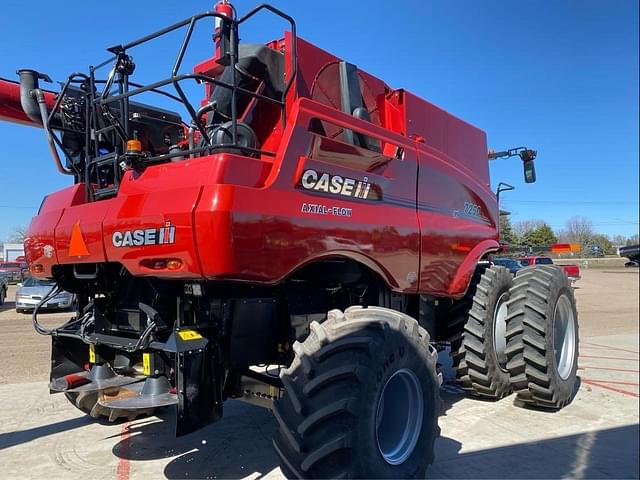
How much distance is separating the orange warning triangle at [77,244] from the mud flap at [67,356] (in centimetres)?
97

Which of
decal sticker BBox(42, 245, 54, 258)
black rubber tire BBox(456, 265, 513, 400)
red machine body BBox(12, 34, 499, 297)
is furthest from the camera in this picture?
black rubber tire BBox(456, 265, 513, 400)

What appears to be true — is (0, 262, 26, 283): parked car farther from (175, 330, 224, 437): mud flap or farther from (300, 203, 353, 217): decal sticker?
(300, 203, 353, 217): decal sticker

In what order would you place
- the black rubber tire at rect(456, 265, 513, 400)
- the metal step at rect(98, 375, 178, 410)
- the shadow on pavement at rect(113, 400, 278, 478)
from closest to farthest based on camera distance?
the metal step at rect(98, 375, 178, 410)
the shadow on pavement at rect(113, 400, 278, 478)
the black rubber tire at rect(456, 265, 513, 400)

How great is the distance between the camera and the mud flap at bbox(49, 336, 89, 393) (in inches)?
185

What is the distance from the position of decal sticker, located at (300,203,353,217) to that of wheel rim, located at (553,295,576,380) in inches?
145

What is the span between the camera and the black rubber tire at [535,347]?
552 centimetres

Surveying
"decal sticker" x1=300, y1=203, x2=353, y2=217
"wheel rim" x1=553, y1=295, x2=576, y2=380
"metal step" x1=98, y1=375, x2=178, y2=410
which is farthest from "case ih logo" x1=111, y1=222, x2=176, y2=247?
"wheel rim" x1=553, y1=295, x2=576, y2=380

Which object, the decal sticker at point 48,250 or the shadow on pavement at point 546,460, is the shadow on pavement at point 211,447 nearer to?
the shadow on pavement at point 546,460

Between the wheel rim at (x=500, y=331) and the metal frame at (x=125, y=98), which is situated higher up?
the metal frame at (x=125, y=98)

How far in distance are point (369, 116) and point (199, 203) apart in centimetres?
237

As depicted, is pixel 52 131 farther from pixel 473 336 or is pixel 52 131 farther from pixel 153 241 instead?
pixel 473 336

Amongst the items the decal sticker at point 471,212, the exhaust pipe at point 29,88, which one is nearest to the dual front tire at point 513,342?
the decal sticker at point 471,212

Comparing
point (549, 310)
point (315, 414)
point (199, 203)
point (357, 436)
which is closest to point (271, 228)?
point (199, 203)

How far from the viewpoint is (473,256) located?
5746mm
